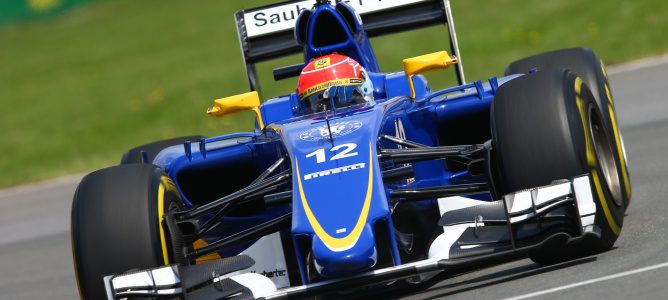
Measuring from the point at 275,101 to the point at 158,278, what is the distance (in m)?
2.98

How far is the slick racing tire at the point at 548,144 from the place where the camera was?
22.5 ft

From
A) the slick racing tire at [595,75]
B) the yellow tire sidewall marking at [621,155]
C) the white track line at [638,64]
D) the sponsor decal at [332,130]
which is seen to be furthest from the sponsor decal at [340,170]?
the white track line at [638,64]

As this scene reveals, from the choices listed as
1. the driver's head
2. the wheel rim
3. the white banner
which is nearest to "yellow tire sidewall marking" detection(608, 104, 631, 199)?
the wheel rim

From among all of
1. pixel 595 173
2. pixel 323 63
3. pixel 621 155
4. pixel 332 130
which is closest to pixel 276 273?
pixel 332 130

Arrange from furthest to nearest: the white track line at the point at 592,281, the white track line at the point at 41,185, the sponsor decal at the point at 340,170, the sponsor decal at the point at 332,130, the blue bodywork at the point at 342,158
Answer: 1. the white track line at the point at 41,185
2. the sponsor decal at the point at 332,130
3. the sponsor decal at the point at 340,170
4. the blue bodywork at the point at 342,158
5. the white track line at the point at 592,281

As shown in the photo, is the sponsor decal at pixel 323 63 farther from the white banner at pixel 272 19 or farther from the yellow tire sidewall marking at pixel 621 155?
the white banner at pixel 272 19

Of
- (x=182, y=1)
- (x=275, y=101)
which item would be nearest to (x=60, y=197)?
(x=275, y=101)

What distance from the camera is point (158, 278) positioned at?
661 cm

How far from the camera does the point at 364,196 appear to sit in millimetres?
6648

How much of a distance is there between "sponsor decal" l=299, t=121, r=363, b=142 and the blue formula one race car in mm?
13

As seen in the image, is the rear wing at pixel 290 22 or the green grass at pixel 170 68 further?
the green grass at pixel 170 68

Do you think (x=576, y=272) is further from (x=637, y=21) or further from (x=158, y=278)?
(x=637, y=21)

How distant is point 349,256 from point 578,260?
5.02ft

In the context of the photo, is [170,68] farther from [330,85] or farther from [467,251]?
[467,251]
